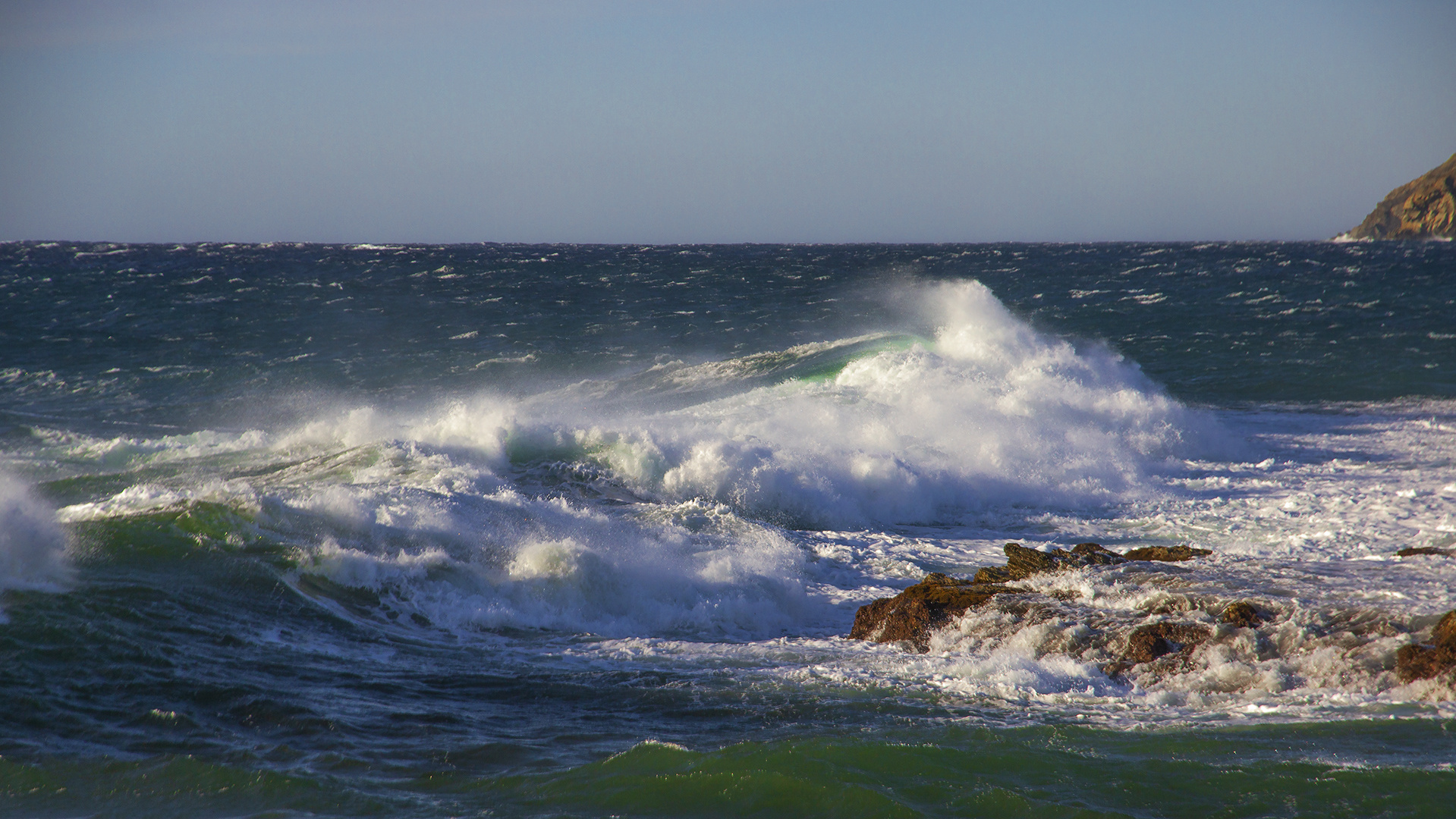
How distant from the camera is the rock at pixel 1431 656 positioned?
4629 millimetres

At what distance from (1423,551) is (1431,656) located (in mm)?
2858

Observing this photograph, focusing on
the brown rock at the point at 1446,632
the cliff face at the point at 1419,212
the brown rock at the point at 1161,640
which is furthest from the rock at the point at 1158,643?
the cliff face at the point at 1419,212

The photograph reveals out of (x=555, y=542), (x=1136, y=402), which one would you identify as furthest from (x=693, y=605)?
(x=1136, y=402)

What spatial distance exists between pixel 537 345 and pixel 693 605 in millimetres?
17975

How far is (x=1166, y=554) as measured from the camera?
7.36 meters

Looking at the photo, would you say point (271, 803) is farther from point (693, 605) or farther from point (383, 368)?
point (383, 368)

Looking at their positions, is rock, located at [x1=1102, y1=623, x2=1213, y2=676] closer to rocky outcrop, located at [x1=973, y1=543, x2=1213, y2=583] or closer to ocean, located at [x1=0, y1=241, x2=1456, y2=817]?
ocean, located at [x1=0, y1=241, x2=1456, y2=817]

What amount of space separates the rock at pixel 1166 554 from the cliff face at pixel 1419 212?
4141 inches

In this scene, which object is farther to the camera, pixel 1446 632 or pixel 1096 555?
pixel 1096 555

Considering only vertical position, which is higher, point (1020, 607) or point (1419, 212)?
point (1419, 212)

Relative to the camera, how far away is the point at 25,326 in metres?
24.5

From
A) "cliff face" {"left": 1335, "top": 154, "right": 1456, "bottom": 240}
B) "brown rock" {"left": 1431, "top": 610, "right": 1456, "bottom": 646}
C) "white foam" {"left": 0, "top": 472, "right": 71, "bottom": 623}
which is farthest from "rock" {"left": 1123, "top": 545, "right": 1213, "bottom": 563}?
"cliff face" {"left": 1335, "top": 154, "right": 1456, "bottom": 240}

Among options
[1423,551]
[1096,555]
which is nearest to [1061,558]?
[1096,555]

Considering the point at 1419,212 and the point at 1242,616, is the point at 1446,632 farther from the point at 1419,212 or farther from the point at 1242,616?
the point at 1419,212
